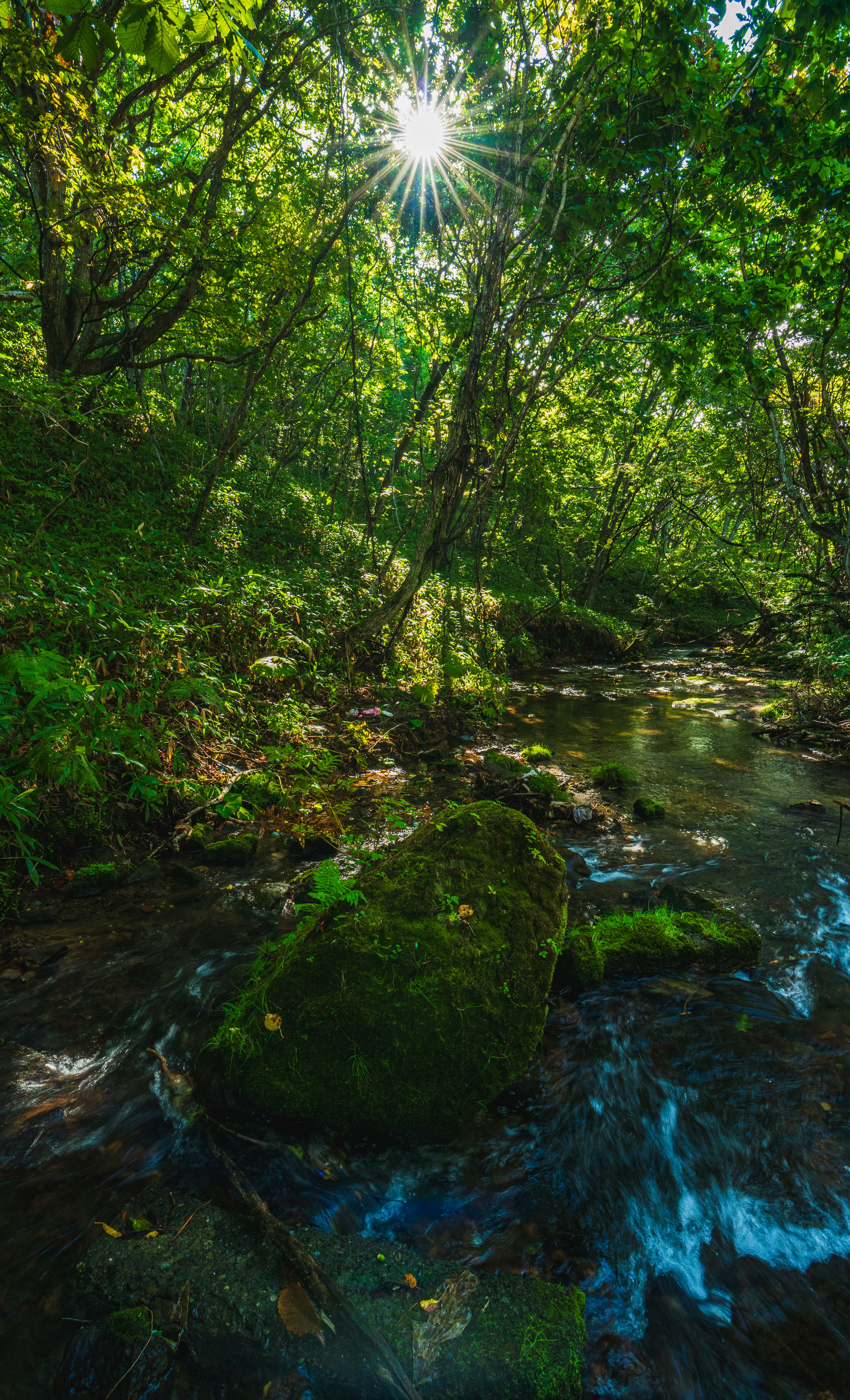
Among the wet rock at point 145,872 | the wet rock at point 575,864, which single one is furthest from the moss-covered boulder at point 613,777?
the wet rock at point 145,872

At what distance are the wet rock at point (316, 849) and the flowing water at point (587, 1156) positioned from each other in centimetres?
52

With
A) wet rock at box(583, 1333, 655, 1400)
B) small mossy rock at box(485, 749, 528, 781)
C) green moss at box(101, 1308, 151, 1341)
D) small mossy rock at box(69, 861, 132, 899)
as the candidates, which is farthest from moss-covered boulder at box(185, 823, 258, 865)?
wet rock at box(583, 1333, 655, 1400)

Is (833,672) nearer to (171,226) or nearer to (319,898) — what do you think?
(319,898)

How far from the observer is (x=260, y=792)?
5.44 m

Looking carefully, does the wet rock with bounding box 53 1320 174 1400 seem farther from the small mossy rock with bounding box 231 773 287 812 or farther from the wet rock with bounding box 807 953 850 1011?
the wet rock with bounding box 807 953 850 1011

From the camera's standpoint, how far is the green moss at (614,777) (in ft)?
23.5

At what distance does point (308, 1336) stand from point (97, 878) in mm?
3149

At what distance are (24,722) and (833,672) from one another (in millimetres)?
11352

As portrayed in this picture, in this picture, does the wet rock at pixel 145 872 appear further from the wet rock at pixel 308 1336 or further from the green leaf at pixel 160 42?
the green leaf at pixel 160 42

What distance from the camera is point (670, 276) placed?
7.39 meters

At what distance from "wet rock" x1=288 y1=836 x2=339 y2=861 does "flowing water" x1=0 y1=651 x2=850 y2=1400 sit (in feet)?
1.69

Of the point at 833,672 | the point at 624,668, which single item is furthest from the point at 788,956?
the point at 624,668

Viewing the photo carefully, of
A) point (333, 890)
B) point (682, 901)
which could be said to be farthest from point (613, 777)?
point (333, 890)

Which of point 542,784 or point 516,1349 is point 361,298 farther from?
point 516,1349
